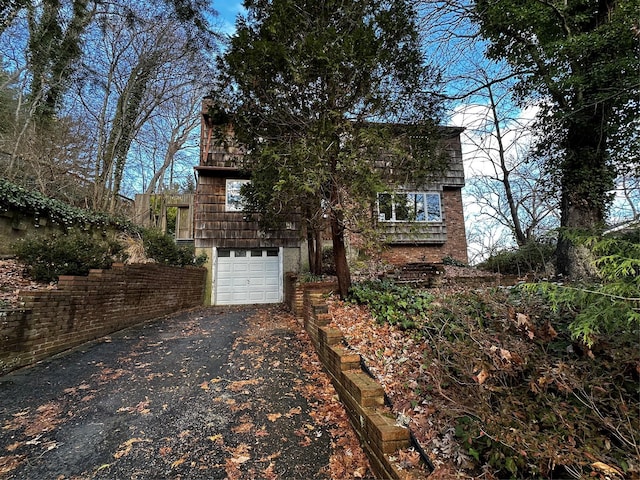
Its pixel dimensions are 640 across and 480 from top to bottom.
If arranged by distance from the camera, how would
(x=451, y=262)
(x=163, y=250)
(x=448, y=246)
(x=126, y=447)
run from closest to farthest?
(x=126, y=447), (x=163, y=250), (x=451, y=262), (x=448, y=246)

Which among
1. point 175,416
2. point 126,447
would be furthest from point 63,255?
point 126,447

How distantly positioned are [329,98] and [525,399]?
4563mm

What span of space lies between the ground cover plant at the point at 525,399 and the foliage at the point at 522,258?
6010 mm

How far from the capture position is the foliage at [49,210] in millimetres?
6316

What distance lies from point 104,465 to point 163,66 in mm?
12070

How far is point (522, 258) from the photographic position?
29.0 feet

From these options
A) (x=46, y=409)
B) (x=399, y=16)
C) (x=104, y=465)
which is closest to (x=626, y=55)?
(x=399, y=16)

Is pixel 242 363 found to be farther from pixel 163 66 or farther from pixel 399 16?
pixel 163 66

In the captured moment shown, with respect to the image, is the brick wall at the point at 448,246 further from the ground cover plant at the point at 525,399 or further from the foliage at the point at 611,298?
the foliage at the point at 611,298

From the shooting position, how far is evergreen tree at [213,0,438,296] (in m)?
4.56

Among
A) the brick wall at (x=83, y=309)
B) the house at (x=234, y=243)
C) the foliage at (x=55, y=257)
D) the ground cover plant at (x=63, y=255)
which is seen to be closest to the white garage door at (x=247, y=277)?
the house at (x=234, y=243)

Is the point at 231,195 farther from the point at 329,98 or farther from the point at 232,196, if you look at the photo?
the point at 329,98

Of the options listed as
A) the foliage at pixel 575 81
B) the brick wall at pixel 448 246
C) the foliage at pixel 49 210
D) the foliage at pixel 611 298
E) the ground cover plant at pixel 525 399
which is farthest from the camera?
the brick wall at pixel 448 246

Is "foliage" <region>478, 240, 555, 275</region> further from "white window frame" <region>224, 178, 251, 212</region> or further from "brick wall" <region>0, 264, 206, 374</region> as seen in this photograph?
"brick wall" <region>0, 264, 206, 374</region>
